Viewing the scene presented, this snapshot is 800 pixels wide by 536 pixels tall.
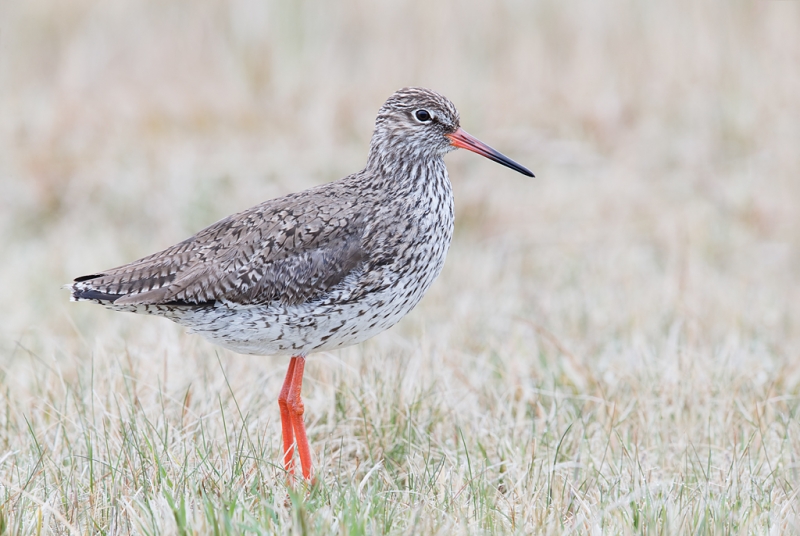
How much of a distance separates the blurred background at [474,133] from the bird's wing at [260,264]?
7.79 feet

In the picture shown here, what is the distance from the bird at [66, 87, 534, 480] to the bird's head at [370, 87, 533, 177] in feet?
0.60

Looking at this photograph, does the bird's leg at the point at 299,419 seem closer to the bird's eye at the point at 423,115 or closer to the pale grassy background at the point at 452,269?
the pale grassy background at the point at 452,269


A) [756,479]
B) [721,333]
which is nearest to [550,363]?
[721,333]

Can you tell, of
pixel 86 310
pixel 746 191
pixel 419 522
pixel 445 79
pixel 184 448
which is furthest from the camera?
pixel 445 79

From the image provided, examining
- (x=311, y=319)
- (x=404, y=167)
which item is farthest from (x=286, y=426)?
(x=404, y=167)

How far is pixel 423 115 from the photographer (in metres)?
4.90

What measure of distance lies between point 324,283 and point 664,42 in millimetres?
7620

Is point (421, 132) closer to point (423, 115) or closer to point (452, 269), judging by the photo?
point (423, 115)

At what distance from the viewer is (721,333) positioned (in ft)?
21.4

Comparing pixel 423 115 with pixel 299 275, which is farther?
pixel 423 115

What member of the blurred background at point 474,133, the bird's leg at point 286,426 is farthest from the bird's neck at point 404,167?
the blurred background at point 474,133

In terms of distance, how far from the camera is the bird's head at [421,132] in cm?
486

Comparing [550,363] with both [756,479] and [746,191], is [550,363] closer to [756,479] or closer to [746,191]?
[756,479]

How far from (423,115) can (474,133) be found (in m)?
5.37
